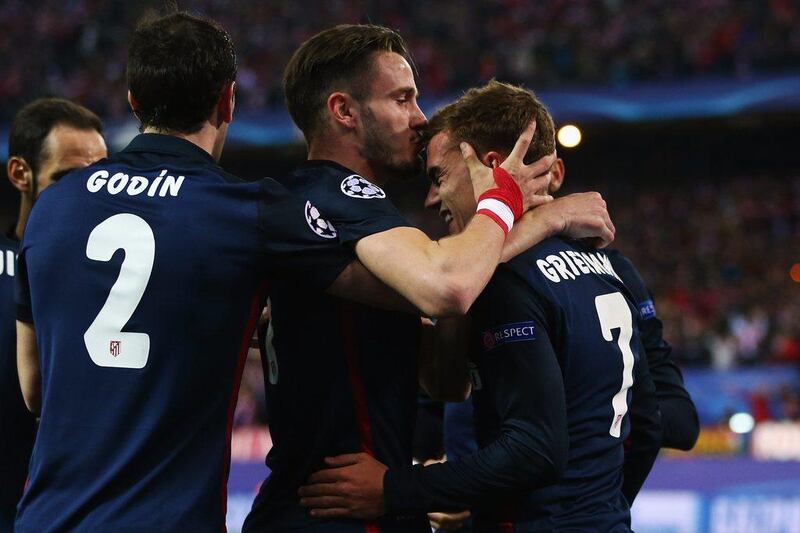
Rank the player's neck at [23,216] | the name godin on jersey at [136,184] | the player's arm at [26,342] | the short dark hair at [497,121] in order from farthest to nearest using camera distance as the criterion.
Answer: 1. the player's neck at [23,216]
2. the short dark hair at [497,121]
3. the player's arm at [26,342]
4. the name godin on jersey at [136,184]

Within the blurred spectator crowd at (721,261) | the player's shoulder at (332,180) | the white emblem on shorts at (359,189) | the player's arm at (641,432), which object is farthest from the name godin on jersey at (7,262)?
the blurred spectator crowd at (721,261)

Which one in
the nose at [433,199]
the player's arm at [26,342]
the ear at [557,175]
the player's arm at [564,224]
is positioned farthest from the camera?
the ear at [557,175]

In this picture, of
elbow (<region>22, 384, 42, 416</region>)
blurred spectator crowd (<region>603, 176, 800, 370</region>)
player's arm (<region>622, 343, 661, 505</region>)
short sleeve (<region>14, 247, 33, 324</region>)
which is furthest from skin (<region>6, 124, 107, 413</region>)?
blurred spectator crowd (<region>603, 176, 800, 370</region>)

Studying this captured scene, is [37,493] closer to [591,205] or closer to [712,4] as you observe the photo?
[591,205]

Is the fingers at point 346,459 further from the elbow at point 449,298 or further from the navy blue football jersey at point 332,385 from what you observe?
the elbow at point 449,298

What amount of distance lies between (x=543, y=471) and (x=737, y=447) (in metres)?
9.71

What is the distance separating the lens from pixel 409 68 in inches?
129

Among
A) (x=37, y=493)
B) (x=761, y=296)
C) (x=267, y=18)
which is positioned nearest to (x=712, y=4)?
(x=761, y=296)

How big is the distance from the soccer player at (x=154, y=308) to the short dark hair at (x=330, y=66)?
457mm

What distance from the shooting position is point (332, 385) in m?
2.87

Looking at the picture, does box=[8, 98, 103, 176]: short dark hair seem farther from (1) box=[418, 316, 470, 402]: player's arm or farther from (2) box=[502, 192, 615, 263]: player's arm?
(2) box=[502, 192, 615, 263]: player's arm

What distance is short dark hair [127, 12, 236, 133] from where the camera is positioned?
9.09ft

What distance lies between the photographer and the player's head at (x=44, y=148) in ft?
13.5

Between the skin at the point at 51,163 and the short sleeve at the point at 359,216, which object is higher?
the skin at the point at 51,163
